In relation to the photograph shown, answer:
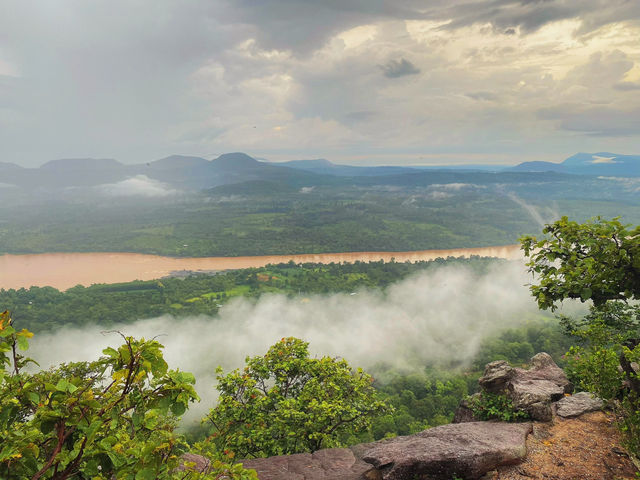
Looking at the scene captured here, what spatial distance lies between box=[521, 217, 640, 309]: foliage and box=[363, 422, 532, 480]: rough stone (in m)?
4.23

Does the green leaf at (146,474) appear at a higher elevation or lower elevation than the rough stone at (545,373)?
higher

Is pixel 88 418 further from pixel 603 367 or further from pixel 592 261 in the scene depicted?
pixel 603 367

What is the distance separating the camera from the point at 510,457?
9.67 m

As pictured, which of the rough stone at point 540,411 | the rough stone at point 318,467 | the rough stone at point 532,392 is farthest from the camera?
the rough stone at point 532,392

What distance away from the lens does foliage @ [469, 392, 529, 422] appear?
12188 millimetres

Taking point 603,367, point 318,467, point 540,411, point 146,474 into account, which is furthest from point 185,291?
point 146,474

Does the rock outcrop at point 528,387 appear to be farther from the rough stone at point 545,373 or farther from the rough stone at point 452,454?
the rough stone at point 452,454

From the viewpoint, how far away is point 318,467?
1198cm

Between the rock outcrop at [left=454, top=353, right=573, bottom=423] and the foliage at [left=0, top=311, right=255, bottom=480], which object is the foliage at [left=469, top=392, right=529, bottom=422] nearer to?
the rock outcrop at [left=454, top=353, right=573, bottom=423]

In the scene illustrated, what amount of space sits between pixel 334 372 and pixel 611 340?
1137 cm

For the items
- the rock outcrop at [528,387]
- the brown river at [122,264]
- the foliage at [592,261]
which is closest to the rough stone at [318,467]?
the rock outcrop at [528,387]

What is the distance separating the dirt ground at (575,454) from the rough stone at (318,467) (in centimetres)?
401

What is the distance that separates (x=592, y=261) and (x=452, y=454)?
635cm

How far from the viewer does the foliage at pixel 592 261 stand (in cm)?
902
